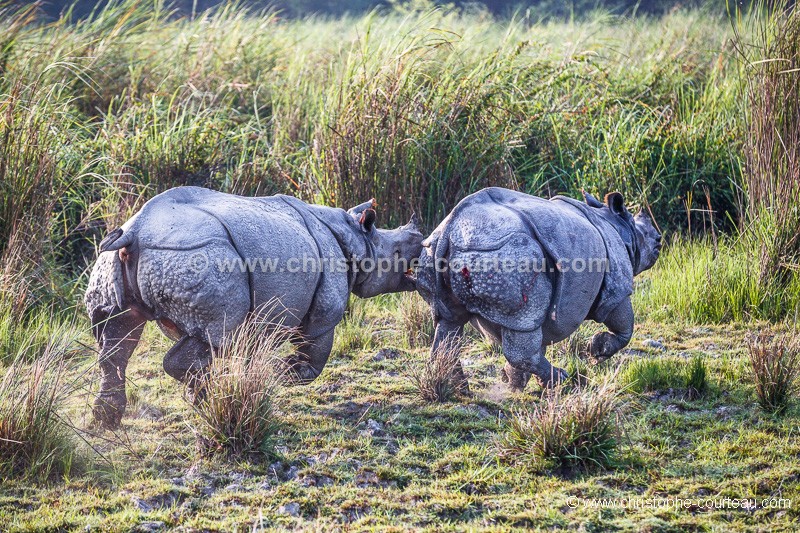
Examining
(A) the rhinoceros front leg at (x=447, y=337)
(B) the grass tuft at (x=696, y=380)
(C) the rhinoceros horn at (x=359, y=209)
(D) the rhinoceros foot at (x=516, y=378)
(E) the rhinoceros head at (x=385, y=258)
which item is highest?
(C) the rhinoceros horn at (x=359, y=209)

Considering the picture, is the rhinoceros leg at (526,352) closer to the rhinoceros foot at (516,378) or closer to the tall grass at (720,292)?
the rhinoceros foot at (516,378)

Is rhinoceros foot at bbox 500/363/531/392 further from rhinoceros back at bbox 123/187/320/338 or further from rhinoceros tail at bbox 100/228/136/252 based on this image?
rhinoceros tail at bbox 100/228/136/252

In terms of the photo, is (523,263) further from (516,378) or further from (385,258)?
(385,258)

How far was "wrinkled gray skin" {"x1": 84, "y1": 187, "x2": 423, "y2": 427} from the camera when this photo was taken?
4.98 metres

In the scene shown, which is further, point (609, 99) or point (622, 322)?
point (609, 99)

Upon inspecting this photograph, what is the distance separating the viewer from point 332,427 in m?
5.50

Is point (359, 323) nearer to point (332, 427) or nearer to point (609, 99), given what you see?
point (332, 427)

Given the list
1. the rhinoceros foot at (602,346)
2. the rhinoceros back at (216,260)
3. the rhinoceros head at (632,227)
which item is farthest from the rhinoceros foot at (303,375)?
the rhinoceros head at (632,227)

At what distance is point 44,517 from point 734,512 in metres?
3.24

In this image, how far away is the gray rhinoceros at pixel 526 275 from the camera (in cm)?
536

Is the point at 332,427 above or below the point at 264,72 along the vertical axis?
below

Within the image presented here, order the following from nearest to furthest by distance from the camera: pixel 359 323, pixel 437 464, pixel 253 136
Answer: pixel 437 464 → pixel 359 323 → pixel 253 136

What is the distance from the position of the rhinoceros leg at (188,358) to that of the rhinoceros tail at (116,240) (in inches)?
24.2

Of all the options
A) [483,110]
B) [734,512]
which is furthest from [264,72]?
[734,512]
